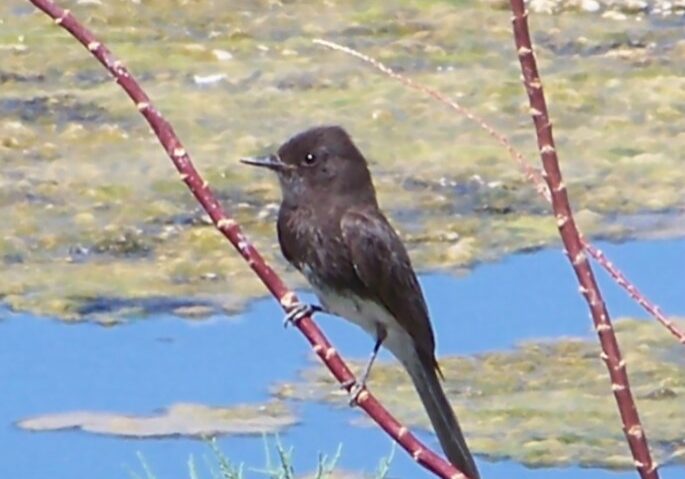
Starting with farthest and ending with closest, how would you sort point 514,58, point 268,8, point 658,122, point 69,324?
1. point 268,8
2. point 514,58
3. point 658,122
4. point 69,324

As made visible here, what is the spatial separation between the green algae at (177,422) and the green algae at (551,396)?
63mm

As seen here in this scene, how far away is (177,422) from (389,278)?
68cm

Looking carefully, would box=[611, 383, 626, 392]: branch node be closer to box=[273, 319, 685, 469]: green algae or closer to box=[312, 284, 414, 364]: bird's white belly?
box=[312, 284, 414, 364]: bird's white belly

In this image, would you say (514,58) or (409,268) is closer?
(409,268)

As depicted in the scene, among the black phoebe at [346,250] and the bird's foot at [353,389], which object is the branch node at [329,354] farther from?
the black phoebe at [346,250]

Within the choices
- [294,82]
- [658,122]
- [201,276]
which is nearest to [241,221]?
[201,276]

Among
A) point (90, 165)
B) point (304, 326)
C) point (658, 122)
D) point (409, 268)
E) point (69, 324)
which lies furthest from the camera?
point (658, 122)

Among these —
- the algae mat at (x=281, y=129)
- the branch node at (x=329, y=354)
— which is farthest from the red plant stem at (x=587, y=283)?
the algae mat at (x=281, y=129)

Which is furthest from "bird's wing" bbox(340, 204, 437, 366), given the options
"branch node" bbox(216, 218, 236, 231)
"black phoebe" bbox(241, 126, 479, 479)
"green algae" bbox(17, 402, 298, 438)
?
"branch node" bbox(216, 218, 236, 231)

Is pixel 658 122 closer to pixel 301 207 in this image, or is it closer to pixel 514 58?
pixel 514 58

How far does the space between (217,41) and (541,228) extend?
0.99m

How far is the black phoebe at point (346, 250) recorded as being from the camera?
1.82m

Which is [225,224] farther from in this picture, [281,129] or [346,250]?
[281,129]

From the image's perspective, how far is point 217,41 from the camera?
3.77m
